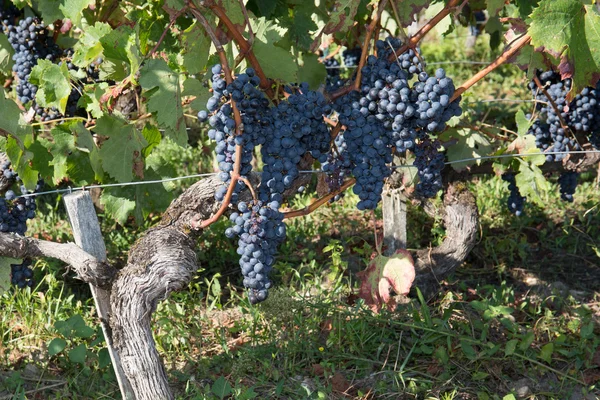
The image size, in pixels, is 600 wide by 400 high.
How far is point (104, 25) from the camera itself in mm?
3051

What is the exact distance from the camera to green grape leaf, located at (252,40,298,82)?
2721 mm

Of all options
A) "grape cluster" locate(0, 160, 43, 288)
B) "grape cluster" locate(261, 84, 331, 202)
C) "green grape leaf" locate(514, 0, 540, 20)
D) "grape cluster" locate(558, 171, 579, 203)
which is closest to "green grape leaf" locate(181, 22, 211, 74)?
"grape cluster" locate(261, 84, 331, 202)

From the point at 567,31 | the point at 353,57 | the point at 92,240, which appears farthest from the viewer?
the point at 353,57

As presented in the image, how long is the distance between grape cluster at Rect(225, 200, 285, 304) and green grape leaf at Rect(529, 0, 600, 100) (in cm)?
109

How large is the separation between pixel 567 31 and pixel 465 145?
1.37 metres

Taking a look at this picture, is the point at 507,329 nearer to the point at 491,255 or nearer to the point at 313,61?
the point at 491,255

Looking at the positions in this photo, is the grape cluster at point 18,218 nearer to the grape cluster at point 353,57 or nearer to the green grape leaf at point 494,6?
the green grape leaf at point 494,6

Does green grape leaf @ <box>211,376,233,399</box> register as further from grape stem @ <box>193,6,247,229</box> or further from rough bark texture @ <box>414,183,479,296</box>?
rough bark texture @ <box>414,183,479,296</box>

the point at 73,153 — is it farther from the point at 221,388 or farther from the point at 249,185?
the point at 221,388

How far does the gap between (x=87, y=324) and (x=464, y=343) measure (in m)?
1.83

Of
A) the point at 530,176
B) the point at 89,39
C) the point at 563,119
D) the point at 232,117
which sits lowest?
the point at 530,176

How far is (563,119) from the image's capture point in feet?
12.2

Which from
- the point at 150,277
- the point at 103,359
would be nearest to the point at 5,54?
the point at 103,359

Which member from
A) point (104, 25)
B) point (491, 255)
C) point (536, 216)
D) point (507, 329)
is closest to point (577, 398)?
point (507, 329)
